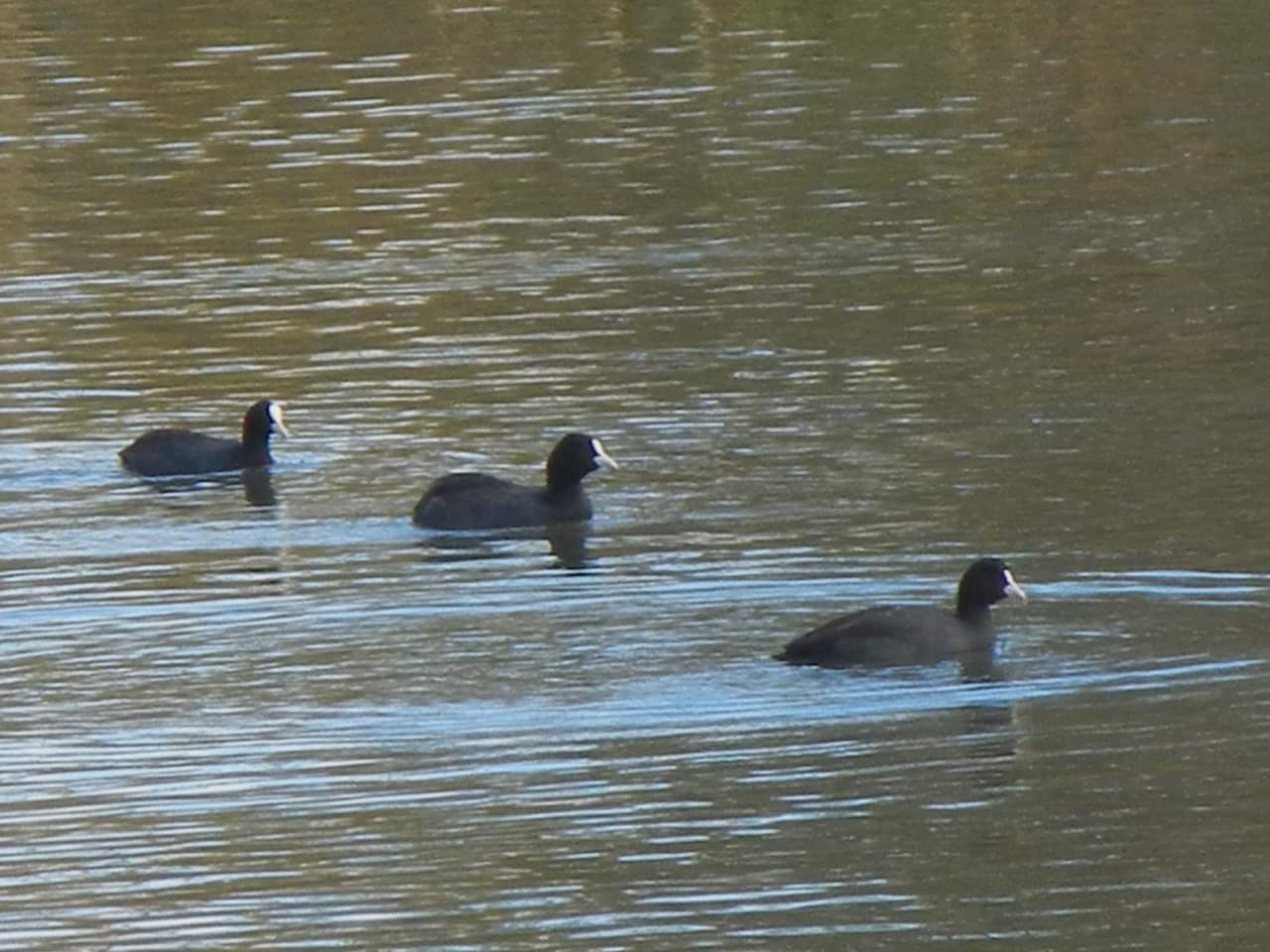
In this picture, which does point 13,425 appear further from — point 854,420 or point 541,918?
point 541,918

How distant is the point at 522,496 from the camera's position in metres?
20.2

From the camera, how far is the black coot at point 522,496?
1972 cm

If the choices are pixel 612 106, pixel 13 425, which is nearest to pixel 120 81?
pixel 612 106

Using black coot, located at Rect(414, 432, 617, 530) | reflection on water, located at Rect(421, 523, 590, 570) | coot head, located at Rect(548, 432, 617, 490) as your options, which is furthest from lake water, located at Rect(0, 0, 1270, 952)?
coot head, located at Rect(548, 432, 617, 490)

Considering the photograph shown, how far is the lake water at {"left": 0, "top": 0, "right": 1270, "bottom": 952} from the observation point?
12969mm

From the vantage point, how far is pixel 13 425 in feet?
76.8

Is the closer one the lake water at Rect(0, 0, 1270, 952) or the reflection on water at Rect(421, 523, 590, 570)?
the lake water at Rect(0, 0, 1270, 952)

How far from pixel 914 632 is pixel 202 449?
7.44 metres

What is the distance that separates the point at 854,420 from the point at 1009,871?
9399 millimetres

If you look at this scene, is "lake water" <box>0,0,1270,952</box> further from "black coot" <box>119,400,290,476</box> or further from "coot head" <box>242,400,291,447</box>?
"coot head" <box>242,400,291,447</box>

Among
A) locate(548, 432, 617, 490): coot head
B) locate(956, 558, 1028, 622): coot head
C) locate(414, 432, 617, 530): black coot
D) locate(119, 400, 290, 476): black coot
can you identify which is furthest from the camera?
locate(119, 400, 290, 476): black coot

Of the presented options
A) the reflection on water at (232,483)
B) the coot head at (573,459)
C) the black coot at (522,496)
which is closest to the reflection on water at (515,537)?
the black coot at (522,496)

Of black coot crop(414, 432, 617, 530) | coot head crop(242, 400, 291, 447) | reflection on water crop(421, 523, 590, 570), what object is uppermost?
coot head crop(242, 400, 291, 447)

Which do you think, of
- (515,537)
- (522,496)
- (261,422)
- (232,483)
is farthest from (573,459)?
(232,483)
